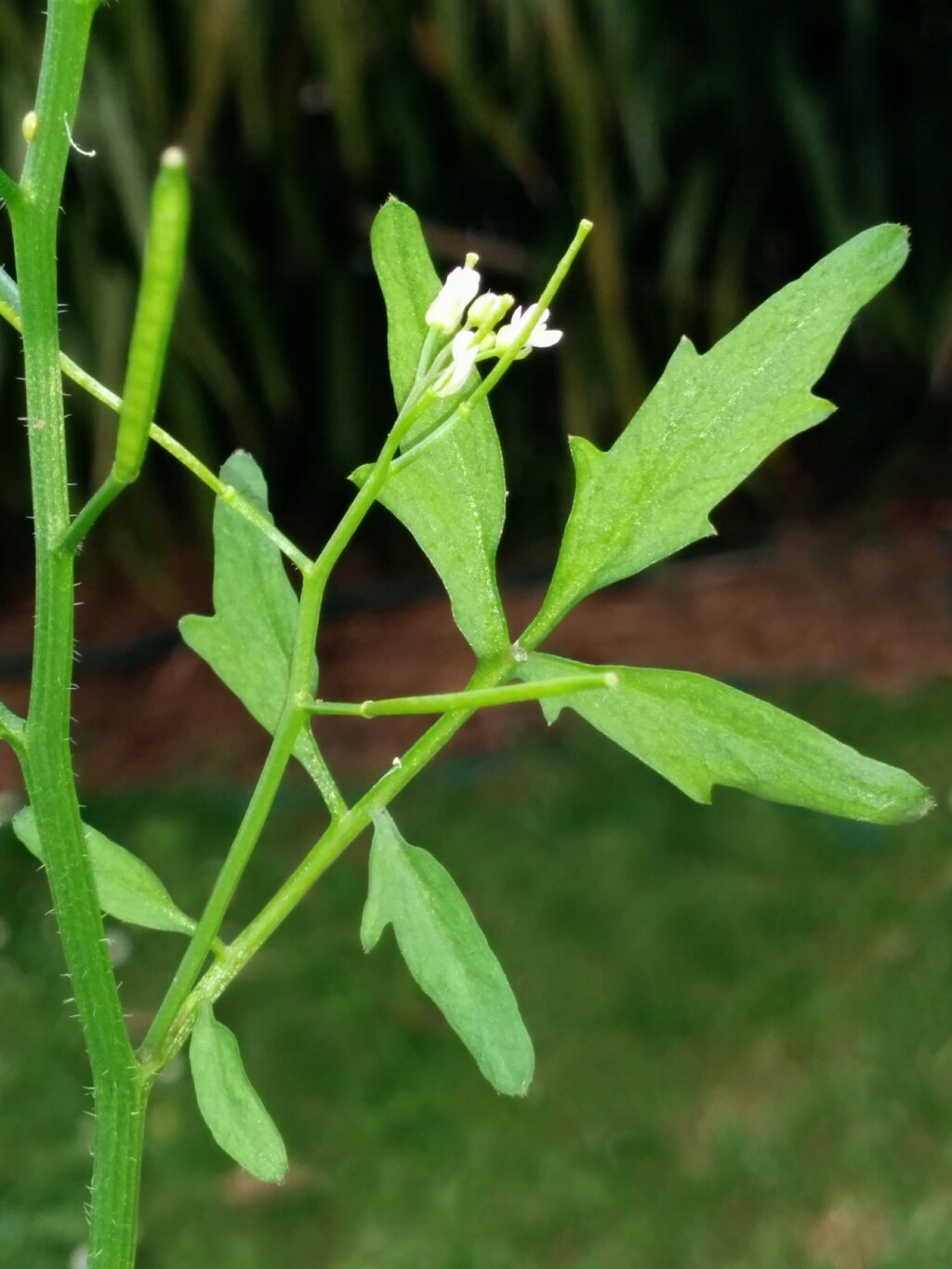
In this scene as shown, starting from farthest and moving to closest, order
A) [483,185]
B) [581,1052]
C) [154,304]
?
1. [483,185]
2. [581,1052]
3. [154,304]

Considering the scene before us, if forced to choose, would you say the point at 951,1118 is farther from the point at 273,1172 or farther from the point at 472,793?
the point at 273,1172

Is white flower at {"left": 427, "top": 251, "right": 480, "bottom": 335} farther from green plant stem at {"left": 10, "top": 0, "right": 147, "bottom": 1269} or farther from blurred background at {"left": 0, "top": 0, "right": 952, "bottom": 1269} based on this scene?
blurred background at {"left": 0, "top": 0, "right": 952, "bottom": 1269}

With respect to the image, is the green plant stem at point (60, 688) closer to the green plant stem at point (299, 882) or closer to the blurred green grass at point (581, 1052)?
the green plant stem at point (299, 882)

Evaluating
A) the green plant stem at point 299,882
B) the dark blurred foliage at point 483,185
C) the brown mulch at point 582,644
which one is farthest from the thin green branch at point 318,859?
the brown mulch at point 582,644

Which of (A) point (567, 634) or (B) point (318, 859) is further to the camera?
(A) point (567, 634)

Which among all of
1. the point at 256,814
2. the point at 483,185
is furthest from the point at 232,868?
the point at 483,185

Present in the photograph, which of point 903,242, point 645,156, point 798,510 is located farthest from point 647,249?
point 903,242

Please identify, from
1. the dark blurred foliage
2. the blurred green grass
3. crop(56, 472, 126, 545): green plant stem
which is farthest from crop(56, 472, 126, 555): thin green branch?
the dark blurred foliage

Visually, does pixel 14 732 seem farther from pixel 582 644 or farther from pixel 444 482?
pixel 582 644
